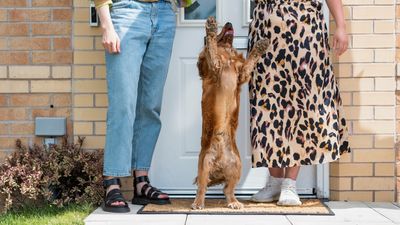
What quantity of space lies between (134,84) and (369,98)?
1.65 m

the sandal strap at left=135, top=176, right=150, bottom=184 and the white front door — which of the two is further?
the white front door

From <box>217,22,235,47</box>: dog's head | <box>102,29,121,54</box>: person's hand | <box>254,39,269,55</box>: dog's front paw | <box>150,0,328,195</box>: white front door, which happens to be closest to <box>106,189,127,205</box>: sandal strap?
<box>150,0,328,195</box>: white front door

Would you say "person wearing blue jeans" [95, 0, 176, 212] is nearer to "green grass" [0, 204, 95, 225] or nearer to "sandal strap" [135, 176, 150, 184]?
"sandal strap" [135, 176, 150, 184]

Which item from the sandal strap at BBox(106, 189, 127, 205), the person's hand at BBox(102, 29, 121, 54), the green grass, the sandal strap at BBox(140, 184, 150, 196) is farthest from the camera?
the sandal strap at BBox(140, 184, 150, 196)

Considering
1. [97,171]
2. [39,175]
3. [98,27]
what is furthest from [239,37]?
[39,175]

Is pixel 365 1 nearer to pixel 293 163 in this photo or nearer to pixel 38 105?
pixel 293 163

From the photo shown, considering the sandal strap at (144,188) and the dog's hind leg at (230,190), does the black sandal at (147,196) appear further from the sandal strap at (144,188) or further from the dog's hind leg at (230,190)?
the dog's hind leg at (230,190)

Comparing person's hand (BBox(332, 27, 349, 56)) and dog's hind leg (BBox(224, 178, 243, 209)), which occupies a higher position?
person's hand (BBox(332, 27, 349, 56))

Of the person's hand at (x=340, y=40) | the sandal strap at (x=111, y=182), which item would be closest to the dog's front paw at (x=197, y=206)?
the sandal strap at (x=111, y=182)

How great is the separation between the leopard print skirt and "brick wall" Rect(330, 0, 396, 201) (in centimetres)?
32

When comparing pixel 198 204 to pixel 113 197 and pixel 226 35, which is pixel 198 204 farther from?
pixel 226 35

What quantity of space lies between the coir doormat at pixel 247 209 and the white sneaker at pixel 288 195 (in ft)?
0.13

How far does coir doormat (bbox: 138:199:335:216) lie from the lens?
3.62 metres

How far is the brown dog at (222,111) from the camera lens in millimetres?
3705
